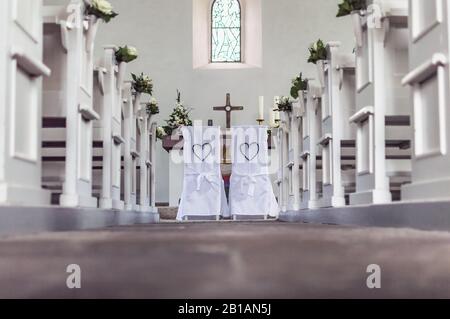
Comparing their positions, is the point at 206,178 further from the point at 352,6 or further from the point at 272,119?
the point at 352,6

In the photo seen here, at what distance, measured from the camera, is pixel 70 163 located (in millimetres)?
3721

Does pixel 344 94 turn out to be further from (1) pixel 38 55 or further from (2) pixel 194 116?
(2) pixel 194 116

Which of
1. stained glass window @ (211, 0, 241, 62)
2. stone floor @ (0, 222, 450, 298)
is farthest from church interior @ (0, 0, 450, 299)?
stained glass window @ (211, 0, 241, 62)

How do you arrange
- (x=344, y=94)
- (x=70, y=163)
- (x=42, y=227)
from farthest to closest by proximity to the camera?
1. (x=344, y=94)
2. (x=70, y=163)
3. (x=42, y=227)

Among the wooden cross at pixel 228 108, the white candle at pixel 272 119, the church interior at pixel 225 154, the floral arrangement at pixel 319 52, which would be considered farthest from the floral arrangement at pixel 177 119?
the floral arrangement at pixel 319 52

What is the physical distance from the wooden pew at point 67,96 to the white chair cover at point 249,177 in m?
3.76

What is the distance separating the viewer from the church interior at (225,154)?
46.0 inches

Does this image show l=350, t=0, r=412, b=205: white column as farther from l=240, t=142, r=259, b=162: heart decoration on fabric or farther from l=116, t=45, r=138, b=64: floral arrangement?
l=240, t=142, r=259, b=162: heart decoration on fabric

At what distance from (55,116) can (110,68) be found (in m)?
1.21

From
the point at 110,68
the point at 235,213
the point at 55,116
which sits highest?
the point at 110,68

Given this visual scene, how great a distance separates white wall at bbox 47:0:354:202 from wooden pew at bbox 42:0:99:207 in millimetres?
6637

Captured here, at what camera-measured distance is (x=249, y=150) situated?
775 cm

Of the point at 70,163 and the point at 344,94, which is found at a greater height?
the point at 344,94
